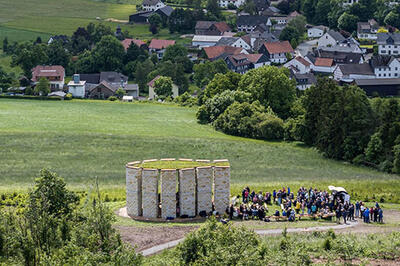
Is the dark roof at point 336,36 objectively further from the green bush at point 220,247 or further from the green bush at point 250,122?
the green bush at point 220,247

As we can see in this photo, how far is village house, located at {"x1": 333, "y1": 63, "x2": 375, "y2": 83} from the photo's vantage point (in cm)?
12081

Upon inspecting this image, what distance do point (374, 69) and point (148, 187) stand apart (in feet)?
298

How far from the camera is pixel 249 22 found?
517ft

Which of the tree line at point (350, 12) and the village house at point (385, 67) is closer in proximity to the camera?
the village house at point (385, 67)

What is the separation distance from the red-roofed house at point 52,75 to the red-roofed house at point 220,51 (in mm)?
29696

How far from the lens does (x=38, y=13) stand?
168m

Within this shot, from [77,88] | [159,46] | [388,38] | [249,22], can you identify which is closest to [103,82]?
[77,88]

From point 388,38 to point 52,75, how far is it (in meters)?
65.6

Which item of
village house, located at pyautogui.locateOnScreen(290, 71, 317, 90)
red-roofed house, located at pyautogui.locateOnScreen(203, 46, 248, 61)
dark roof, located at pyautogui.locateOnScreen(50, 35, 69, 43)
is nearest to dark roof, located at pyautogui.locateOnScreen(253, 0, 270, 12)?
red-roofed house, located at pyautogui.locateOnScreen(203, 46, 248, 61)

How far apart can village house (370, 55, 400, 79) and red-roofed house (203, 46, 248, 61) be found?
81.4 ft

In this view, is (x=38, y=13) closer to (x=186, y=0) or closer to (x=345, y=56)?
(x=186, y=0)

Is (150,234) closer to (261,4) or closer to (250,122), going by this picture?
(250,122)

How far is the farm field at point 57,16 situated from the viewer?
493ft

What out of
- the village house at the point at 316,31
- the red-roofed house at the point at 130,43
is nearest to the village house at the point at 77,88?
the red-roofed house at the point at 130,43
